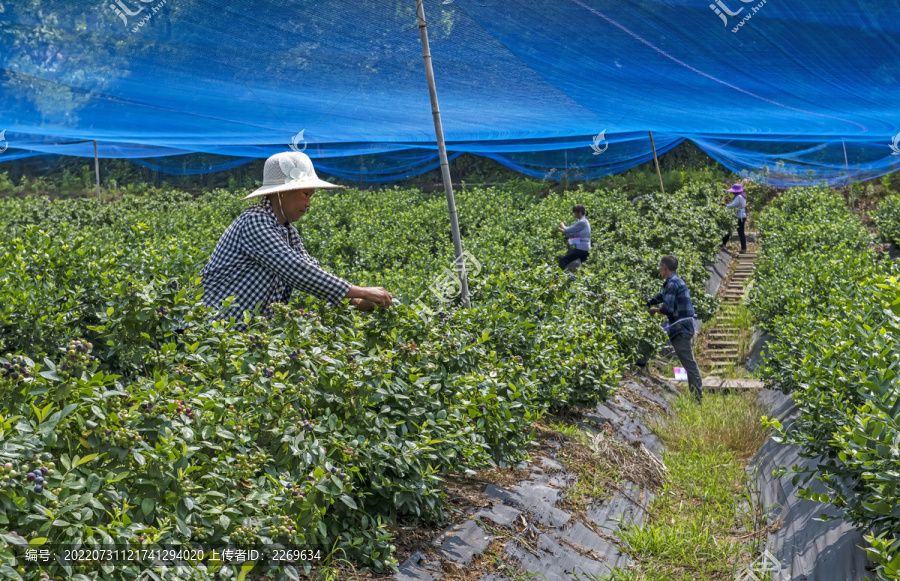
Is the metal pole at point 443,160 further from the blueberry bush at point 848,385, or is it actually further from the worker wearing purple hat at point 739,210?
the worker wearing purple hat at point 739,210

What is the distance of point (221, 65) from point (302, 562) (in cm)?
711

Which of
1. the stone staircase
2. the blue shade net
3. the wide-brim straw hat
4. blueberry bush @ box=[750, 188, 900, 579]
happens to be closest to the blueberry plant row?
the blue shade net

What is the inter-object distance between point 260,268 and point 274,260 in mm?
202

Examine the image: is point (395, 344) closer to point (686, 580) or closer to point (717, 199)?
point (686, 580)

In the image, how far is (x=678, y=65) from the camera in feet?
26.9

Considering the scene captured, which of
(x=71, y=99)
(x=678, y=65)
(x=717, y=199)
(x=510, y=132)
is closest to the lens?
(x=678, y=65)

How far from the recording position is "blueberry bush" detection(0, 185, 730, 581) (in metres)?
2.00

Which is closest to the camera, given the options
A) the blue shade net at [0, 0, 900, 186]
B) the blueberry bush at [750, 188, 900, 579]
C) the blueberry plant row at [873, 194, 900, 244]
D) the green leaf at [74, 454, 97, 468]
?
the green leaf at [74, 454, 97, 468]

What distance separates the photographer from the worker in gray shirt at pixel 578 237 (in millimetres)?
10328

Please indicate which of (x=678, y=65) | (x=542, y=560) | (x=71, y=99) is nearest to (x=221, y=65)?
(x=71, y=99)

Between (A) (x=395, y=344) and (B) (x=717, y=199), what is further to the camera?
(B) (x=717, y=199)

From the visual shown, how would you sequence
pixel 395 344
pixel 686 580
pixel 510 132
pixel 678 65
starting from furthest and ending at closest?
1. pixel 510 132
2. pixel 678 65
3. pixel 686 580
4. pixel 395 344

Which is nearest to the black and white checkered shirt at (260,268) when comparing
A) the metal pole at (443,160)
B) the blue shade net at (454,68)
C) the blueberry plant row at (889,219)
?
the metal pole at (443,160)

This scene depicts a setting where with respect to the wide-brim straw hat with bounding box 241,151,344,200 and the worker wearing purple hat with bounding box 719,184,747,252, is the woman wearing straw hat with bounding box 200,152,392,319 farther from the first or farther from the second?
the worker wearing purple hat with bounding box 719,184,747,252
